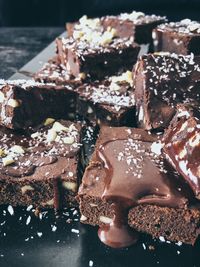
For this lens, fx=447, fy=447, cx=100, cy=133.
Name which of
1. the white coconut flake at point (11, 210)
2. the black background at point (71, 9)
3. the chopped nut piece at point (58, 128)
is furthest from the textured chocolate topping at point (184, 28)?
the black background at point (71, 9)

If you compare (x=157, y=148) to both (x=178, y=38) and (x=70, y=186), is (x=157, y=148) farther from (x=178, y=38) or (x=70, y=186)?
(x=178, y=38)

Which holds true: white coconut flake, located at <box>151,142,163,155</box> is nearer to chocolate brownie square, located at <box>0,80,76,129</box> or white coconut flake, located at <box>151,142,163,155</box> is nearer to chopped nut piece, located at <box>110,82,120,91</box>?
chocolate brownie square, located at <box>0,80,76,129</box>

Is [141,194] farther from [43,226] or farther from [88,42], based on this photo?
[88,42]

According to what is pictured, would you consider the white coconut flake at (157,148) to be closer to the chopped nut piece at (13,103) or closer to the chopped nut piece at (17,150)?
the chopped nut piece at (17,150)

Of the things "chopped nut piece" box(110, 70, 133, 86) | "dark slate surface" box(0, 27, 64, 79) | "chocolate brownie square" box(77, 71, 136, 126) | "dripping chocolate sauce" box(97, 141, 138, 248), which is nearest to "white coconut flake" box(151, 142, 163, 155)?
"dripping chocolate sauce" box(97, 141, 138, 248)

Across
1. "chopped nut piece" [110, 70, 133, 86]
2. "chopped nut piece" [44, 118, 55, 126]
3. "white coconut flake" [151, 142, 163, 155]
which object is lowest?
"chopped nut piece" [44, 118, 55, 126]

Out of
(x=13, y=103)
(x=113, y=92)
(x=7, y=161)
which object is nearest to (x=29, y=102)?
(x=13, y=103)

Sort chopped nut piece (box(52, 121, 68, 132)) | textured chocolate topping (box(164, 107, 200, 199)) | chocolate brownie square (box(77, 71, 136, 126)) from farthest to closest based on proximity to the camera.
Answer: chocolate brownie square (box(77, 71, 136, 126)) < chopped nut piece (box(52, 121, 68, 132)) < textured chocolate topping (box(164, 107, 200, 199))
